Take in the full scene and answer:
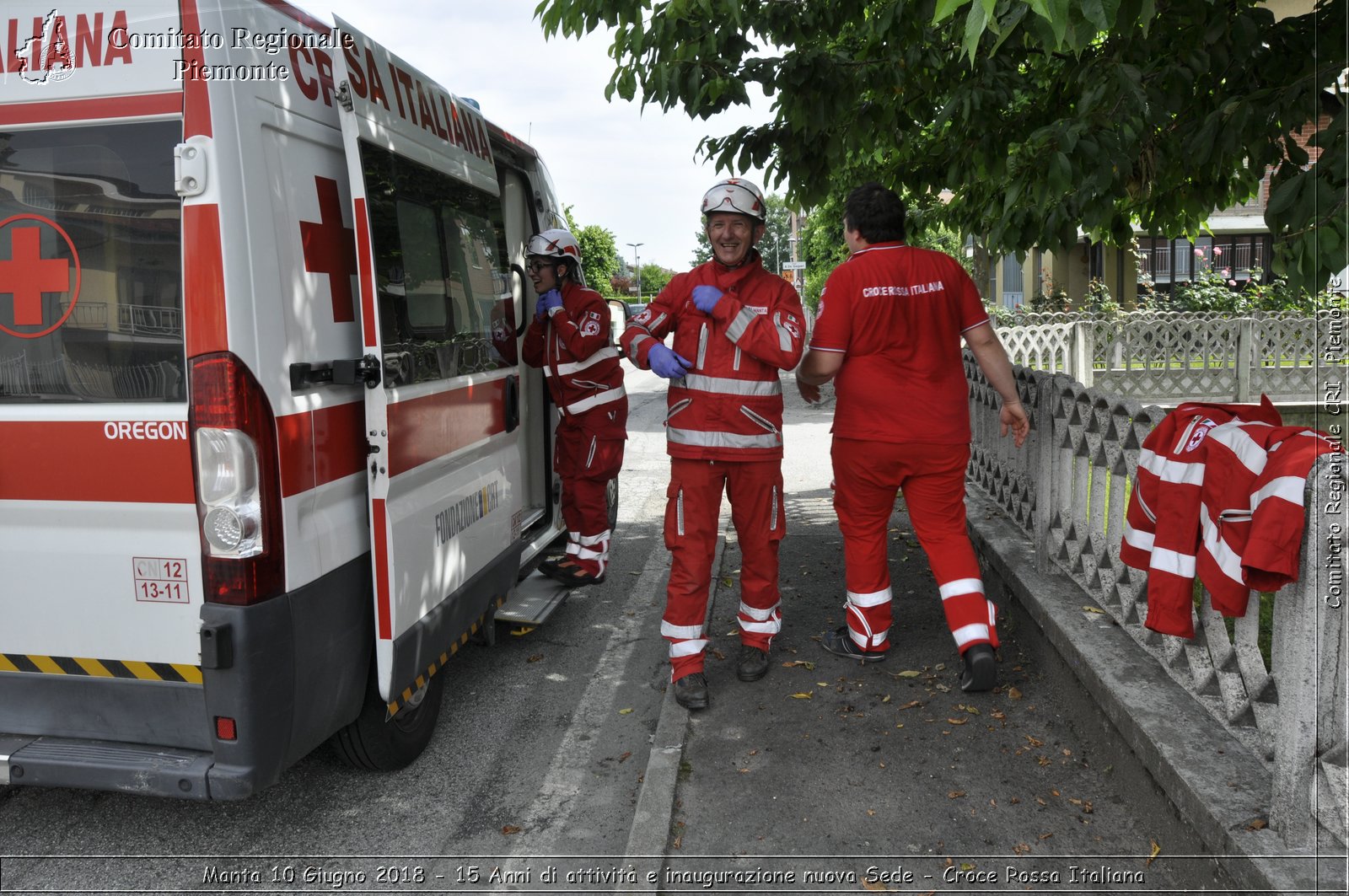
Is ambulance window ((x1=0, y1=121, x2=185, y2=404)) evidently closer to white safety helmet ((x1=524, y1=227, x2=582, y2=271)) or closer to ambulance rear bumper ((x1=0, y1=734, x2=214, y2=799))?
ambulance rear bumper ((x1=0, y1=734, x2=214, y2=799))

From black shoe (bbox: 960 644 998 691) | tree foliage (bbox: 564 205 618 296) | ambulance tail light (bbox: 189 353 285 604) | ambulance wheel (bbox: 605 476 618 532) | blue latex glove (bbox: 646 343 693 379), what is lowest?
black shoe (bbox: 960 644 998 691)

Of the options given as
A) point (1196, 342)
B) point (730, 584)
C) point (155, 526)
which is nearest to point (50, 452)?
point (155, 526)

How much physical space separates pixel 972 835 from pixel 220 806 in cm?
259

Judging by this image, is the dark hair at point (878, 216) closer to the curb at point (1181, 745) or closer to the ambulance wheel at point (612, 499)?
the curb at point (1181, 745)

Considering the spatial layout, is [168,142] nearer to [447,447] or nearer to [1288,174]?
[447,447]

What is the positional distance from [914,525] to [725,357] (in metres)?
1.11

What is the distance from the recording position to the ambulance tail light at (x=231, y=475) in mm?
2848

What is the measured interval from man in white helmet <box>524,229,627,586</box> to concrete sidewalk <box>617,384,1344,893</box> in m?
1.21

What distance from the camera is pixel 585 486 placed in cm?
586

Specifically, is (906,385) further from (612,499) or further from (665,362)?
(612,499)

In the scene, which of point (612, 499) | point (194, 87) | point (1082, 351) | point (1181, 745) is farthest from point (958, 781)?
point (1082, 351)

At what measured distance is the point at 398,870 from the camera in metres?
3.32

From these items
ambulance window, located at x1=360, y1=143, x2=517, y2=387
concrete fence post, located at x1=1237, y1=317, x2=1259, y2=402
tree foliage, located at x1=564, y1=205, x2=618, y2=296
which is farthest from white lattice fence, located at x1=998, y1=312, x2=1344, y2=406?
tree foliage, located at x1=564, y1=205, x2=618, y2=296

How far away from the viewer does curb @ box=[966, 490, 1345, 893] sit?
102 inches
